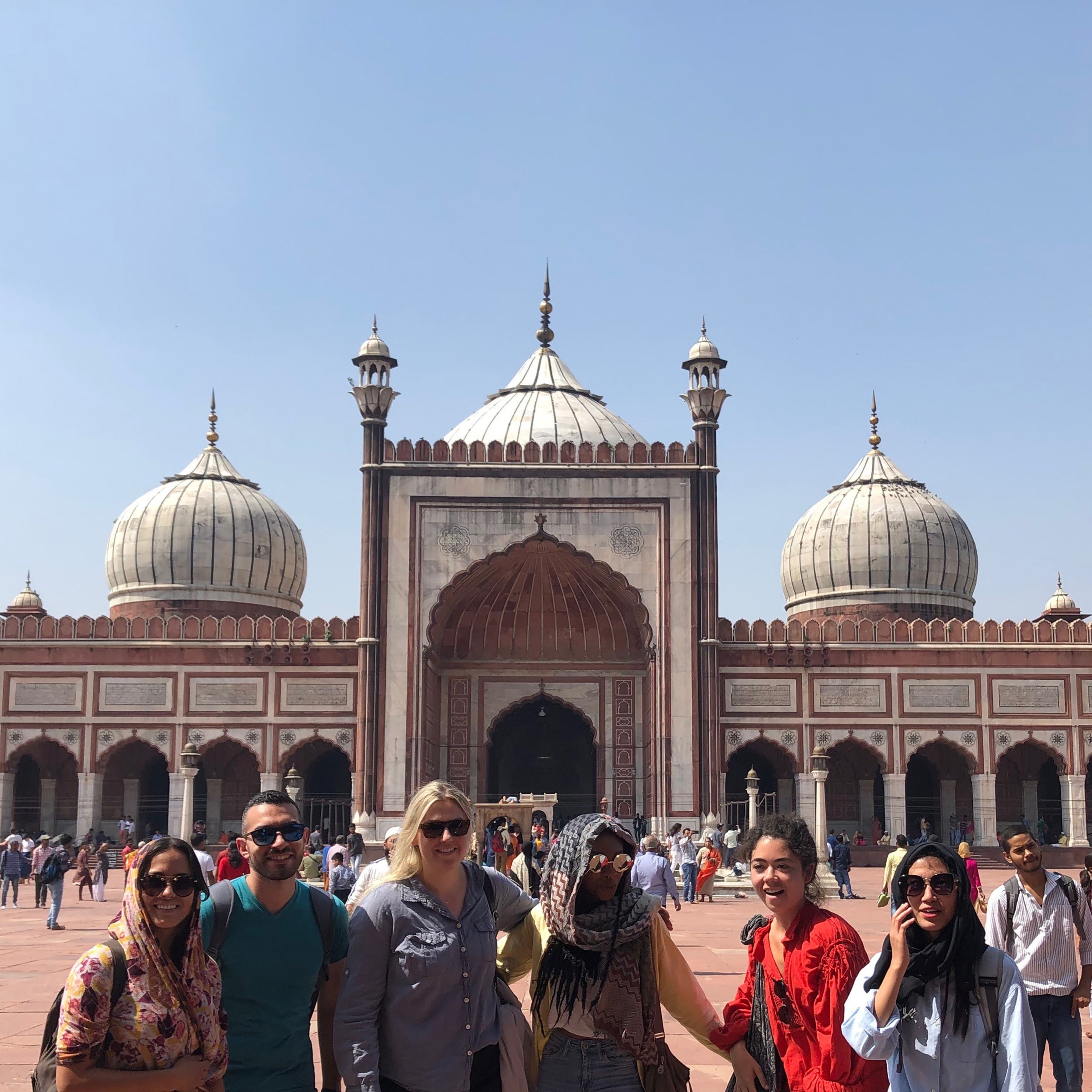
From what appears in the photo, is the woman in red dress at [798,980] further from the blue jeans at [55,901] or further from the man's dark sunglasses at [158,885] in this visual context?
the blue jeans at [55,901]

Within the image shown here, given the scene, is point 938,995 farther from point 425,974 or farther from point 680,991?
point 425,974

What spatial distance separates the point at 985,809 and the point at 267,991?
2217 centimetres

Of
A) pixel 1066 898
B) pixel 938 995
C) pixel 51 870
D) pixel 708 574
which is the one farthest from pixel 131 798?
pixel 938 995

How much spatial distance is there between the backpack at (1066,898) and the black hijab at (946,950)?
196 centimetres

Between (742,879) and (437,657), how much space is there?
7.21 m

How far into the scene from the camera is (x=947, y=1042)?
307 centimetres

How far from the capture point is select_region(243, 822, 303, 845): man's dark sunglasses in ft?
11.3

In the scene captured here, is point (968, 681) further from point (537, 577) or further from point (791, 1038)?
point (791, 1038)

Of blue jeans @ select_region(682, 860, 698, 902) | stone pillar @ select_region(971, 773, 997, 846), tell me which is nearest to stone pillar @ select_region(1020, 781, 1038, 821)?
stone pillar @ select_region(971, 773, 997, 846)

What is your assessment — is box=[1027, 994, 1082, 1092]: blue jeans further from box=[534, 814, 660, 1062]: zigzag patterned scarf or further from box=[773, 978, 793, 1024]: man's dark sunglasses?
box=[534, 814, 660, 1062]: zigzag patterned scarf

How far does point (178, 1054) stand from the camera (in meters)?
2.92

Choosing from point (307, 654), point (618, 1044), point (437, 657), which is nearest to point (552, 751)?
point (437, 657)

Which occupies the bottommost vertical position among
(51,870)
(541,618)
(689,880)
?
(689,880)

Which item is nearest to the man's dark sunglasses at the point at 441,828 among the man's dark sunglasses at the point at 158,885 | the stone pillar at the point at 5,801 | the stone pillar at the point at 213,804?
the man's dark sunglasses at the point at 158,885
